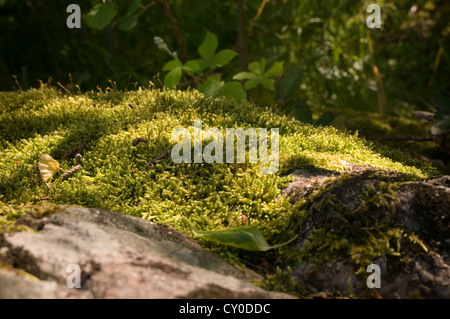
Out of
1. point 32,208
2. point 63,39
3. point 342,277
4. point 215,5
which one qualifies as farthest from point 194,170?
point 63,39

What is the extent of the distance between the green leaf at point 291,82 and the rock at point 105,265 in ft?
7.24

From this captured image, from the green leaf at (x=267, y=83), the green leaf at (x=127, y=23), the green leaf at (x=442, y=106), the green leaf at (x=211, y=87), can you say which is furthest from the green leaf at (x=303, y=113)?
the green leaf at (x=127, y=23)

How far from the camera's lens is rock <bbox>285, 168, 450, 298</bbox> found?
1.53 metres

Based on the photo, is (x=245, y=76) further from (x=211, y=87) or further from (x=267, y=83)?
(x=211, y=87)

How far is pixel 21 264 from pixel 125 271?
34cm

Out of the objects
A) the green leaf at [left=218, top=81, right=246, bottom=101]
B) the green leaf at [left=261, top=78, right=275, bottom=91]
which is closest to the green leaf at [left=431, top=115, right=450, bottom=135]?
the green leaf at [left=261, top=78, right=275, bottom=91]

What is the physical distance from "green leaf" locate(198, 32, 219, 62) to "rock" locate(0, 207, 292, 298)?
2010 millimetres

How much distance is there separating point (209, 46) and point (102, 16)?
0.93 metres

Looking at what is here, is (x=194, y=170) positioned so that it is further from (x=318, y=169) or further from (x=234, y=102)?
(x=234, y=102)

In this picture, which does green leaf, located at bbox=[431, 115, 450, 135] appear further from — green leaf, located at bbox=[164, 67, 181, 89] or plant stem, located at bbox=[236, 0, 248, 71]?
plant stem, located at bbox=[236, 0, 248, 71]

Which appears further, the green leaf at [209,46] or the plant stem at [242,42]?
the plant stem at [242,42]

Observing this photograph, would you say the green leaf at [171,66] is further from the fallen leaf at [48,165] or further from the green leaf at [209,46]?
the fallen leaf at [48,165]

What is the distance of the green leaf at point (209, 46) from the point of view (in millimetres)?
3256

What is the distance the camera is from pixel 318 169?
7.18ft
